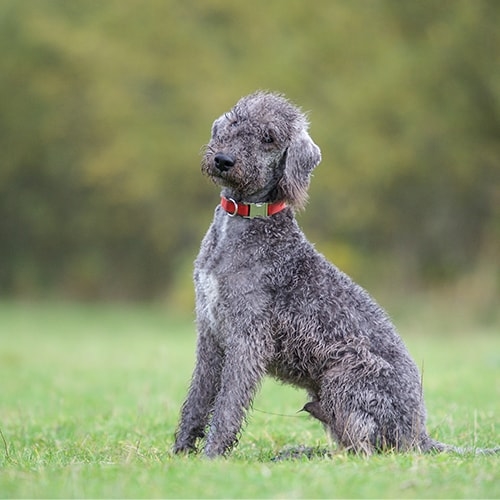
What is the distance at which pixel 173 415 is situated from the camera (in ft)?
32.1

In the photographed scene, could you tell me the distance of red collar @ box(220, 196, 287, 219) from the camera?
6.96 m

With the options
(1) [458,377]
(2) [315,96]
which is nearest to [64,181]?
(2) [315,96]

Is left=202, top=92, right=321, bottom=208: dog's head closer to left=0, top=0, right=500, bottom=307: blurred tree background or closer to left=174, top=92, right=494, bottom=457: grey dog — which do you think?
left=174, top=92, right=494, bottom=457: grey dog

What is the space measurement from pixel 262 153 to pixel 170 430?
307 centimetres

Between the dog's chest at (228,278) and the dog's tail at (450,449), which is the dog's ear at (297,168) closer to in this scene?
the dog's chest at (228,278)

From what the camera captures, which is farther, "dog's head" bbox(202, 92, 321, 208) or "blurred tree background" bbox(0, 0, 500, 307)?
"blurred tree background" bbox(0, 0, 500, 307)

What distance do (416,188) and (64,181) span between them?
14438 mm

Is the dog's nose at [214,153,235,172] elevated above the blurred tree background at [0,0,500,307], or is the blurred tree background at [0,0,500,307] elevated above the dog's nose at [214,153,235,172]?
the blurred tree background at [0,0,500,307]

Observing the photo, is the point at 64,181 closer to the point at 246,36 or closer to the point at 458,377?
the point at 246,36

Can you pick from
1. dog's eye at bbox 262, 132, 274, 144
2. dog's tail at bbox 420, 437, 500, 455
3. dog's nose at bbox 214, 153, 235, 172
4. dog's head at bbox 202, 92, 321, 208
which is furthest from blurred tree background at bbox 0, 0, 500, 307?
dog's nose at bbox 214, 153, 235, 172

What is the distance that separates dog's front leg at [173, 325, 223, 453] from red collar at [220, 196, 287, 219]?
0.86 meters

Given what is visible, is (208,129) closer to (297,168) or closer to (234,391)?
(297,168)

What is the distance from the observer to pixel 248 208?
6961mm

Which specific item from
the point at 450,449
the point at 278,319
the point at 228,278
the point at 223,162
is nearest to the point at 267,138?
the point at 223,162
